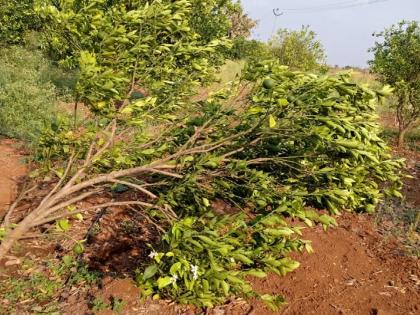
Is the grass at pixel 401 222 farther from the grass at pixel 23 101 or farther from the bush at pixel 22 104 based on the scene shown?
the bush at pixel 22 104

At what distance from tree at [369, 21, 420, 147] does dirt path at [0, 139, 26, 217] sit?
38.1 feet

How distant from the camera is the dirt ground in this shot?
485 cm

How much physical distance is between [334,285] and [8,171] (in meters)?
7.79

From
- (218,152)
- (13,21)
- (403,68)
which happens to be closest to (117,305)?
(218,152)

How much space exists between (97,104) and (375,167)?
2.32 m

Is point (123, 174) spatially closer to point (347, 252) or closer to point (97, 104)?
point (97, 104)

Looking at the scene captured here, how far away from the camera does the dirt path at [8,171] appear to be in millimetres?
8250

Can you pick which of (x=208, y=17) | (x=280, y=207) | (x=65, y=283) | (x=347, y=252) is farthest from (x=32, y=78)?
(x=280, y=207)

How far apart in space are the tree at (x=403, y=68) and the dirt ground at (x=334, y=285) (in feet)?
28.4

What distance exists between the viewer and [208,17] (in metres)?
13.6

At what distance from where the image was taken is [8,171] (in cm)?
965

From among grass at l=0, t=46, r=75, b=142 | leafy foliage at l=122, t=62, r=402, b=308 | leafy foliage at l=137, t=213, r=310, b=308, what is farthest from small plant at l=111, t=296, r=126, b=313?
grass at l=0, t=46, r=75, b=142

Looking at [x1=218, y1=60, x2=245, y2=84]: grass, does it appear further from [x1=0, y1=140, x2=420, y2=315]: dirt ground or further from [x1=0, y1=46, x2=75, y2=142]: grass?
[x1=0, y1=140, x2=420, y2=315]: dirt ground

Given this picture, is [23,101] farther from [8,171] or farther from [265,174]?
[265,174]
